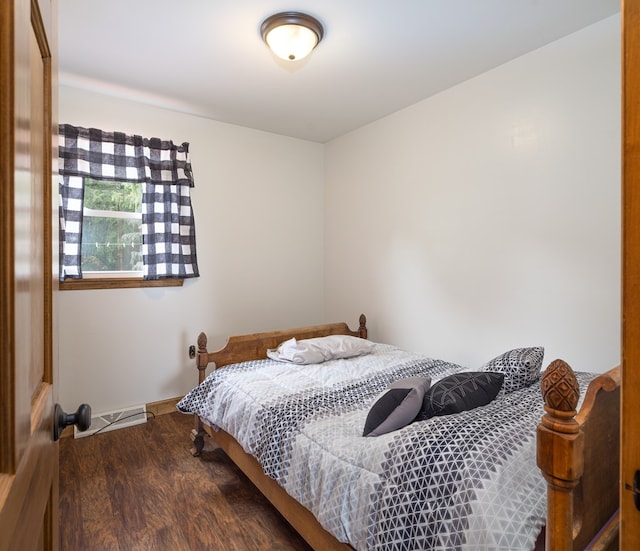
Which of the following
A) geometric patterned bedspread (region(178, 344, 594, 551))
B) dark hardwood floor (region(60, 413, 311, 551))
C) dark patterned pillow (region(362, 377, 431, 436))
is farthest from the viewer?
dark hardwood floor (region(60, 413, 311, 551))

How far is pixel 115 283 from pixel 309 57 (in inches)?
85.1

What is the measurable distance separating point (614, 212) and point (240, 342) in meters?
2.40

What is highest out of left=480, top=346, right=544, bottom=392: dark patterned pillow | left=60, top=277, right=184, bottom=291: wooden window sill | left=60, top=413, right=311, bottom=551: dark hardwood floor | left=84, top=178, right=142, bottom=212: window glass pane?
left=84, top=178, right=142, bottom=212: window glass pane

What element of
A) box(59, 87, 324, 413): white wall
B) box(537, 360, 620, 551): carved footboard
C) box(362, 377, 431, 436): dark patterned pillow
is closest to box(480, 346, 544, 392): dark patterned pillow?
box(362, 377, 431, 436): dark patterned pillow

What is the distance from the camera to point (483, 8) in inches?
74.8

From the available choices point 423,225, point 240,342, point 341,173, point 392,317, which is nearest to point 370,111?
point 341,173

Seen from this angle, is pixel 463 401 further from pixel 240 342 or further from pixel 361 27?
pixel 361 27

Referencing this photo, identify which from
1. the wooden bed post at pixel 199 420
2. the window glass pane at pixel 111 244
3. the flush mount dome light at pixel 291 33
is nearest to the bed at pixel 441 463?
the wooden bed post at pixel 199 420

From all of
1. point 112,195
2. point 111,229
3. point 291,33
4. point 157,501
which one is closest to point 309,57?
point 291,33

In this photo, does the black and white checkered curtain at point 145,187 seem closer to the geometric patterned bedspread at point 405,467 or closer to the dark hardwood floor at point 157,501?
the dark hardwood floor at point 157,501

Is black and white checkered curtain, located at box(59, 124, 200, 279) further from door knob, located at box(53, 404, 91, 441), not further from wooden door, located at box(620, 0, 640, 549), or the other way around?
wooden door, located at box(620, 0, 640, 549)

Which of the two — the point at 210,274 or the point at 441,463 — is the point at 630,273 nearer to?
the point at 441,463

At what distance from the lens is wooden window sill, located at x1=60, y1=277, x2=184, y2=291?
2.71 metres

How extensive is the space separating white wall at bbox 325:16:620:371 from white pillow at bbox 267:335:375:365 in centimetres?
60
